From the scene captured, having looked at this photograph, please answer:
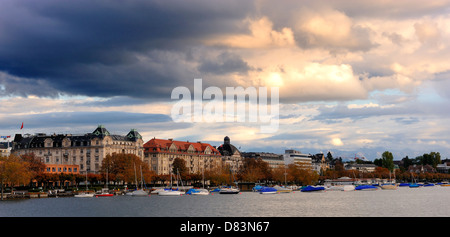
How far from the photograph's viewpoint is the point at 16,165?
13238 centimetres

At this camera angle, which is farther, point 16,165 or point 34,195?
point 34,195

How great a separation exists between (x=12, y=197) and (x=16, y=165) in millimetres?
9188

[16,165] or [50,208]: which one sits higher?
[16,165]

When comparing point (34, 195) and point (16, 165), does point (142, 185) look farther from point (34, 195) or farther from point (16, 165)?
point (16, 165)

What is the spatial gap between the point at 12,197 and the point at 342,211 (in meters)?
83.3
